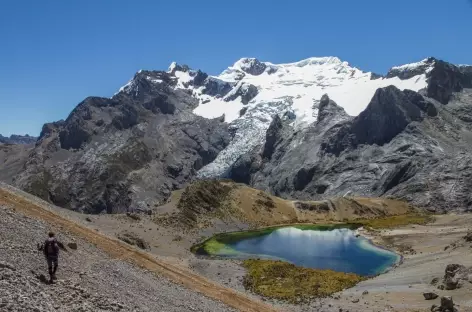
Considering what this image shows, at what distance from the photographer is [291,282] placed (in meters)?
78.9

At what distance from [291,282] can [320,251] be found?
57969 millimetres

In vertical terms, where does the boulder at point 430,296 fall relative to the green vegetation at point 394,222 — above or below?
below

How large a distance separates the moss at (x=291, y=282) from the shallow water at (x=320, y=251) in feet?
61.8

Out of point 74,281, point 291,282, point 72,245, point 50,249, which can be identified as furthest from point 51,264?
point 291,282

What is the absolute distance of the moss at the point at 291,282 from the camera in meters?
69.7

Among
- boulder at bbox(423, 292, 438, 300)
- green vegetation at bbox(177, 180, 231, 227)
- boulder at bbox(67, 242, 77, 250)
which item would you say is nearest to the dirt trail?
boulder at bbox(67, 242, 77, 250)

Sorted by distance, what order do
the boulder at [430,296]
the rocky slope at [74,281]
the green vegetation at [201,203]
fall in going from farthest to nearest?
the green vegetation at [201,203]
the boulder at [430,296]
the rocky slope at [74,281]

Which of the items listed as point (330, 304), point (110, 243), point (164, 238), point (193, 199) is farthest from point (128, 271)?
point (193, 199)

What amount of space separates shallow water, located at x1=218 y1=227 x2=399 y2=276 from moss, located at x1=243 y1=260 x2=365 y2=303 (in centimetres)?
1884

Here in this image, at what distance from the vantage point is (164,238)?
421ft

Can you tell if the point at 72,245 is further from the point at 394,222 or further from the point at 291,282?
the point at 394,222

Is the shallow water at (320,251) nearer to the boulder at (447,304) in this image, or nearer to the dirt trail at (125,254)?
the boulder at (447,304)

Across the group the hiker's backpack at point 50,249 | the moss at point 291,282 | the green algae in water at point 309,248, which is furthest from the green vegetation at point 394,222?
the hiker's backpack at point 50,249

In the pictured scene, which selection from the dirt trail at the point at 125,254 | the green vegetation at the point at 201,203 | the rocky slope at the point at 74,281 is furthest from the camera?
the green vegetation at the point at 201,203
